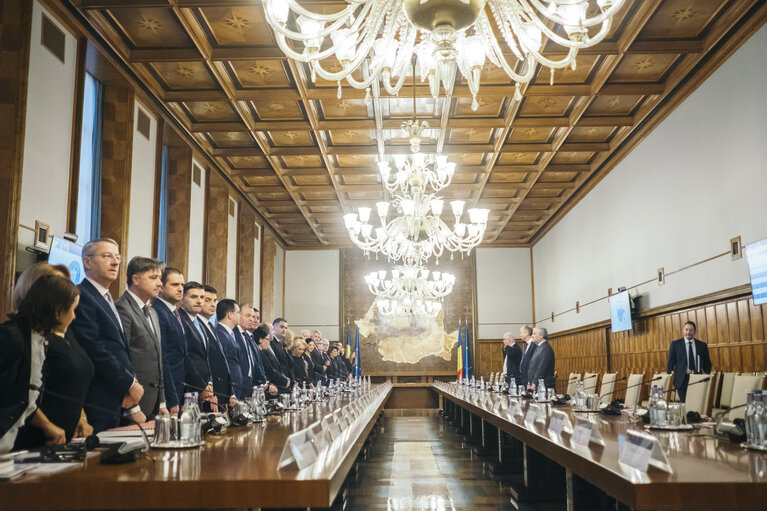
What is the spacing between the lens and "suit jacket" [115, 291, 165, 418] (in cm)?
374

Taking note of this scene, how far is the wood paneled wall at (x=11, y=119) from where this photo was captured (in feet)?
17.5

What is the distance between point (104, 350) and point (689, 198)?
7.52m

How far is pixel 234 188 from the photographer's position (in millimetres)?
12875

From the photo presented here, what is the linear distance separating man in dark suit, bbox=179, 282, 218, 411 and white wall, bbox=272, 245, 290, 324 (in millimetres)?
12221

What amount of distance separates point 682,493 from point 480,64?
128 inches

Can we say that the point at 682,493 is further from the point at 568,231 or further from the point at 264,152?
the point at 568,231

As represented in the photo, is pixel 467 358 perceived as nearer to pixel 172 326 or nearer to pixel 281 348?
pixel 281 348

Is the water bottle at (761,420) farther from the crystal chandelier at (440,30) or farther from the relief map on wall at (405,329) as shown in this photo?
the relief map on wall at (405,329)

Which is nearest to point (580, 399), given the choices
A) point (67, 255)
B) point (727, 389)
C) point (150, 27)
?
point (727, 389)

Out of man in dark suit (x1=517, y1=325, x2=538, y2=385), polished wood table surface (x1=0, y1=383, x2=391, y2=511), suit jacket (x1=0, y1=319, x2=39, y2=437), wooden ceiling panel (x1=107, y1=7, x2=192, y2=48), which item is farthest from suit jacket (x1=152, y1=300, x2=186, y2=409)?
man in dark suit (x1=517, y1=325, x2=538, y2=385)

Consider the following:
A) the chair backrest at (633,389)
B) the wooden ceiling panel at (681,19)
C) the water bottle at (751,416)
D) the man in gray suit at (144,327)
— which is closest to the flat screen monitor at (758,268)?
the chair backrest at (633,389)

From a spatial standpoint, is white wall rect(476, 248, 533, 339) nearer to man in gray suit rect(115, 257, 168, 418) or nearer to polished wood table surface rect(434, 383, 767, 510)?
man in gray suit rect(115, 257, 168, 418)

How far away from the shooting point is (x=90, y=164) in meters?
7.64

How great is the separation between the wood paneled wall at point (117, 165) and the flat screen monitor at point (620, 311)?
7.45m
